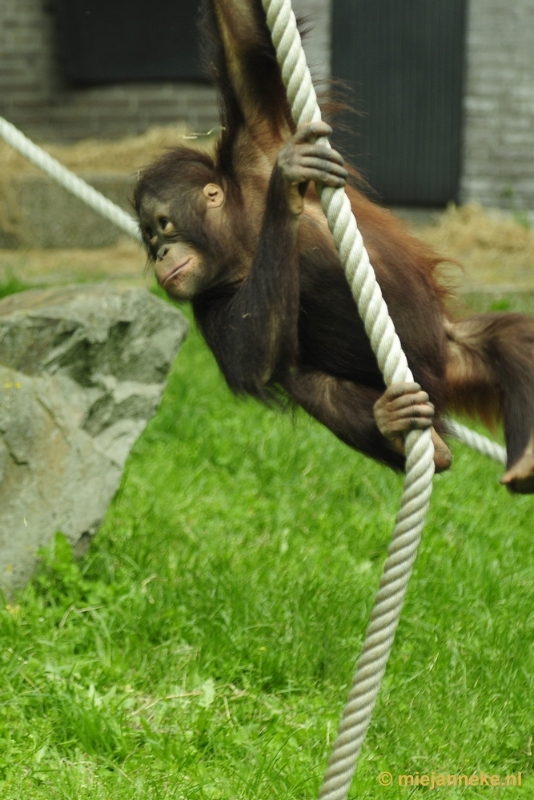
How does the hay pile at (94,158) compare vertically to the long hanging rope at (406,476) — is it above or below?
below

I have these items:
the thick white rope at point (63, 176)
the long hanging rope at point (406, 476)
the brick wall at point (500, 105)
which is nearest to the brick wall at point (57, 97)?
the brick wall at point (500, 105)

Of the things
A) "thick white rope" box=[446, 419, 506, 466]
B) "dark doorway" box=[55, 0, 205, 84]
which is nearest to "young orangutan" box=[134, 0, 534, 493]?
"thick white rope" box=[446, 419, 506, 466]

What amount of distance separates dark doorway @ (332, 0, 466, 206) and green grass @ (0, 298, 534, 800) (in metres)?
5.35

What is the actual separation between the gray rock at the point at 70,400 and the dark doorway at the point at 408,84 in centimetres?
574

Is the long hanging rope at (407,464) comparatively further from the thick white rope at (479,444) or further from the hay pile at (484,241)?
the hay pile at (484,241)

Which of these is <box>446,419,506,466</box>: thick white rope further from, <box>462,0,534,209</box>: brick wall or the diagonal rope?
<box>462,0,534,209</box>: brick wall

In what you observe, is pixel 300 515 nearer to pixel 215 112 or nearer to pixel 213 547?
pixel 213 547

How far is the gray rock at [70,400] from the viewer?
157 inches

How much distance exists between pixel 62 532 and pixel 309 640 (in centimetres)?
102

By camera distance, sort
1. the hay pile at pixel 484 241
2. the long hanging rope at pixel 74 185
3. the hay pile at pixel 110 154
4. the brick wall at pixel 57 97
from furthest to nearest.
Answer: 1. the brick wall at pixel 57 97
2. the hay pile at pixel 110 154
3. the hay pile at pixel 484 241
4. the long hanging rope at pixel 74 185

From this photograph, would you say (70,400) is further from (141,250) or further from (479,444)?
(141,250)

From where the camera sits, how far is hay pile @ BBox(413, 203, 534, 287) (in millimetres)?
8664

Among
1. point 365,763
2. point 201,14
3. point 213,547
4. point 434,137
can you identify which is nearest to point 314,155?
point 201,14

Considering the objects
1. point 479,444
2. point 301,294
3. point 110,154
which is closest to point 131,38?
point 110,154
